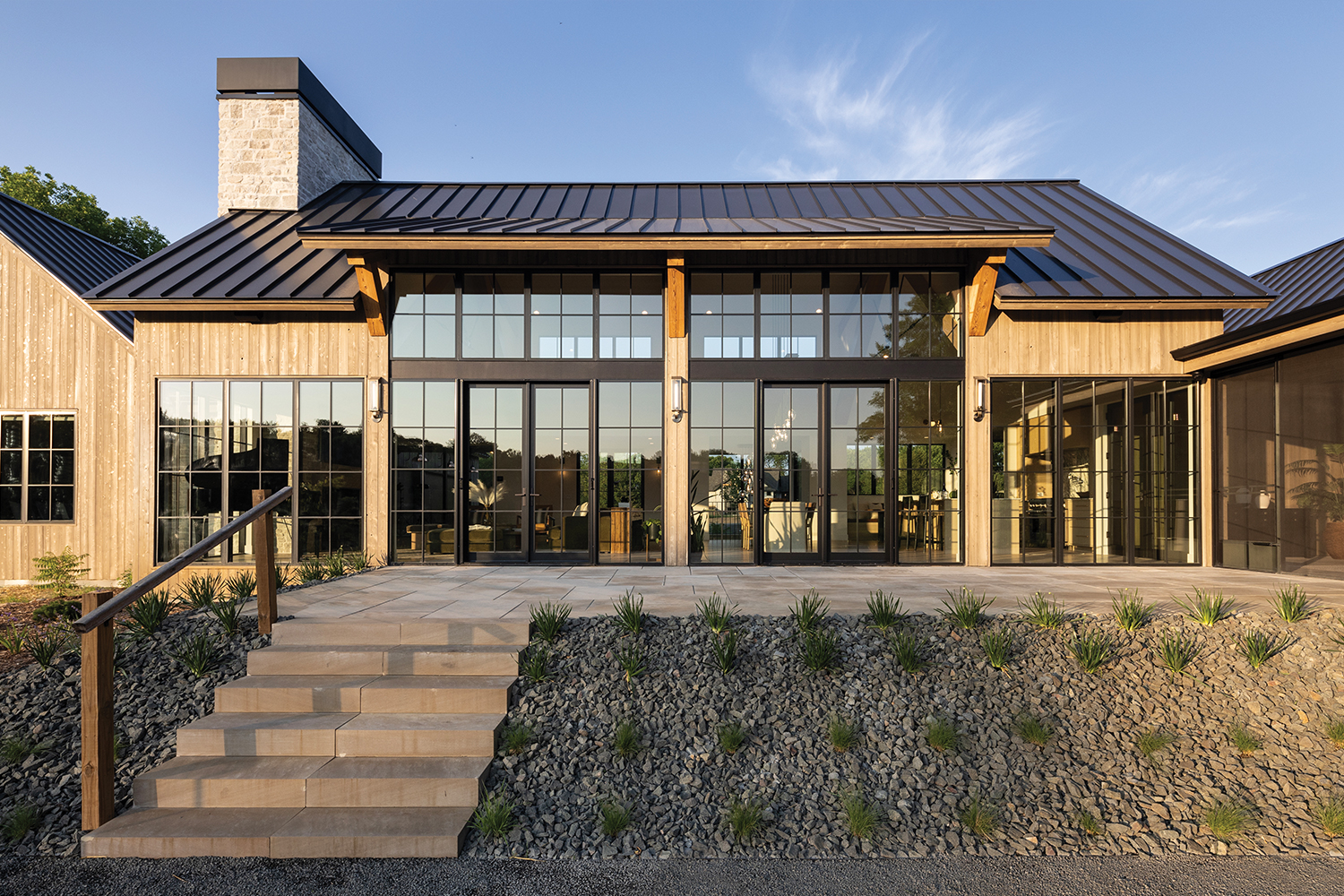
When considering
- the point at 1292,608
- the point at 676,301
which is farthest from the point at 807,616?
the point at 676,301

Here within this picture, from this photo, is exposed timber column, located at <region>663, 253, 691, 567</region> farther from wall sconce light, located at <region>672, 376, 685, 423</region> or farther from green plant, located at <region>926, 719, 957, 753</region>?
green plant, located at <region>926, 719, 957, 753</region>

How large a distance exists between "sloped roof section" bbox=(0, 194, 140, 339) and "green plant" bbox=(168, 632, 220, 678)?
6.91m

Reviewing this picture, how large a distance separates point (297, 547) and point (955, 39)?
43.9 feet

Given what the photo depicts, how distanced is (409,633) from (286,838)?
1.50 m

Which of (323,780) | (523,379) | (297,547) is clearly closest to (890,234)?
(523,379)

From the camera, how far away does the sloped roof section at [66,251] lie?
9.40 m

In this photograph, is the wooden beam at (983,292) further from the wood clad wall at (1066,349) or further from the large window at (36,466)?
the large window at (36,466)

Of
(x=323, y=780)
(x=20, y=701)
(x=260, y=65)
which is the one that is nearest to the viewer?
(x=323, y=780)

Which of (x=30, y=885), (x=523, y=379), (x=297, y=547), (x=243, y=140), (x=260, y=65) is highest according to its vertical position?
(x=260, y=65)

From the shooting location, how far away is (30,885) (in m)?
2.97

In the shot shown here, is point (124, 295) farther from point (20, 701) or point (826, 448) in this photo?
point (826, 448)

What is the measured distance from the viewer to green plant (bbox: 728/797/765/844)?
10.5 feet

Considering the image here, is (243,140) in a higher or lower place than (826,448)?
higher

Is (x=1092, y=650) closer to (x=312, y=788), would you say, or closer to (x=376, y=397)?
(x=312, y=788)
